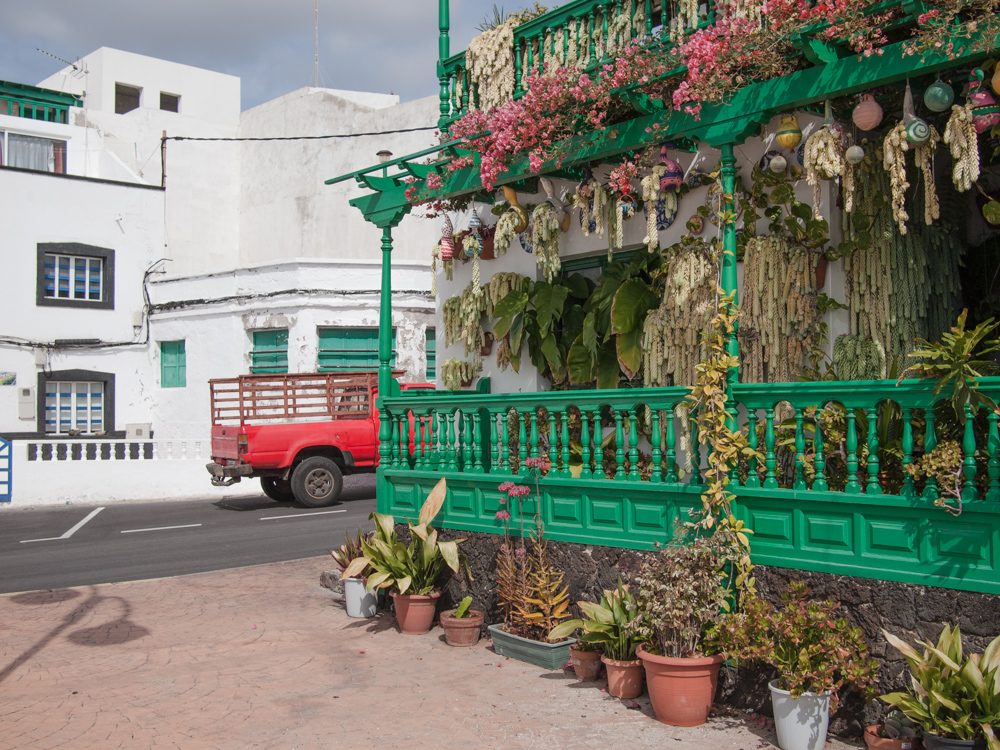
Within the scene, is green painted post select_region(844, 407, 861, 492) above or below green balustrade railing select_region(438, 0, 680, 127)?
below

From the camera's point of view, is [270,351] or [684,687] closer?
[684,687]

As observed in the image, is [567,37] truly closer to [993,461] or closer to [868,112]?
[868,112]

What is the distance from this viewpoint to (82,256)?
77.0ft

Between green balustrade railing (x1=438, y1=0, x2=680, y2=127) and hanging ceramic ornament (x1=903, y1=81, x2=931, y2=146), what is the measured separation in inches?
86.2

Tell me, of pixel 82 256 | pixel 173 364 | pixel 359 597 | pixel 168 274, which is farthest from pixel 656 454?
pixel 168 274

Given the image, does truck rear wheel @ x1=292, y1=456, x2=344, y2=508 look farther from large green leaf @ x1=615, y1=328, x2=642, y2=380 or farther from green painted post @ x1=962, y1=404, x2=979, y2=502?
green painted post @ x1=962, y1=404, x2=979, y2=502

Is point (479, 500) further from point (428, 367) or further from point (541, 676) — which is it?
point (428, 367)

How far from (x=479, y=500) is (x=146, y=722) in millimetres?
3064

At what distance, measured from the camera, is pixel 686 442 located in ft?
21.2

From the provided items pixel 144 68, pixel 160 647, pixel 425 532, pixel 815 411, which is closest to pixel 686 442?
pixel 815 411

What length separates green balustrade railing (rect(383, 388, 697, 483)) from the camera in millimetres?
6539

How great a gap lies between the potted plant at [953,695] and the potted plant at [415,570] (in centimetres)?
405

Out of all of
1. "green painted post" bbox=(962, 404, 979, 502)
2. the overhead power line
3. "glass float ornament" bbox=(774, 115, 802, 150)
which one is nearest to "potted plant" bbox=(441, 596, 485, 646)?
"green painted post" bbox=(962, 404, 979, 502)

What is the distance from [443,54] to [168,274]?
17.2 m
